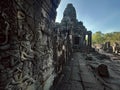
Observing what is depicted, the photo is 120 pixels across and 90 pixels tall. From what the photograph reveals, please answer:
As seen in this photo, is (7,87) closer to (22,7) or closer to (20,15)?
(20,15)

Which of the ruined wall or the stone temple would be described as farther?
the stone temple

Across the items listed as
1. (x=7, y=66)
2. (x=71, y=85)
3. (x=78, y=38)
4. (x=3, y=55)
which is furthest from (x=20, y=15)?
(x=78, y=38)

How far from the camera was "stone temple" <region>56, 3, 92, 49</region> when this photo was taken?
2786cm

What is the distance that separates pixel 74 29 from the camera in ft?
109

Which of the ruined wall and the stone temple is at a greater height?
the stone temple

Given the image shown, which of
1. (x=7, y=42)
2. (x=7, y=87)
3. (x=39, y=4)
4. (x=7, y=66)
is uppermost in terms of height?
(x=39, y=4)

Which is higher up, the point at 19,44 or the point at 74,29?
the point at 74,29

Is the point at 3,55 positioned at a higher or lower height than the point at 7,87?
higher

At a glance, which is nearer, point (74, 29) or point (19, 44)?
point (19, 44)

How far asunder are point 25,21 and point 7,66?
2.32 ft

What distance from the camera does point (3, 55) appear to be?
137 cm

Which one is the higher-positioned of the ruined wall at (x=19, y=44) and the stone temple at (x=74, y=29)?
the stone temple at (x=74, y=29)

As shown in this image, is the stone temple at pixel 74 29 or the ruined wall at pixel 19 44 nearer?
the ruined wall at pixel 19 44

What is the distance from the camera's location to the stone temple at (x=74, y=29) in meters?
27.9
